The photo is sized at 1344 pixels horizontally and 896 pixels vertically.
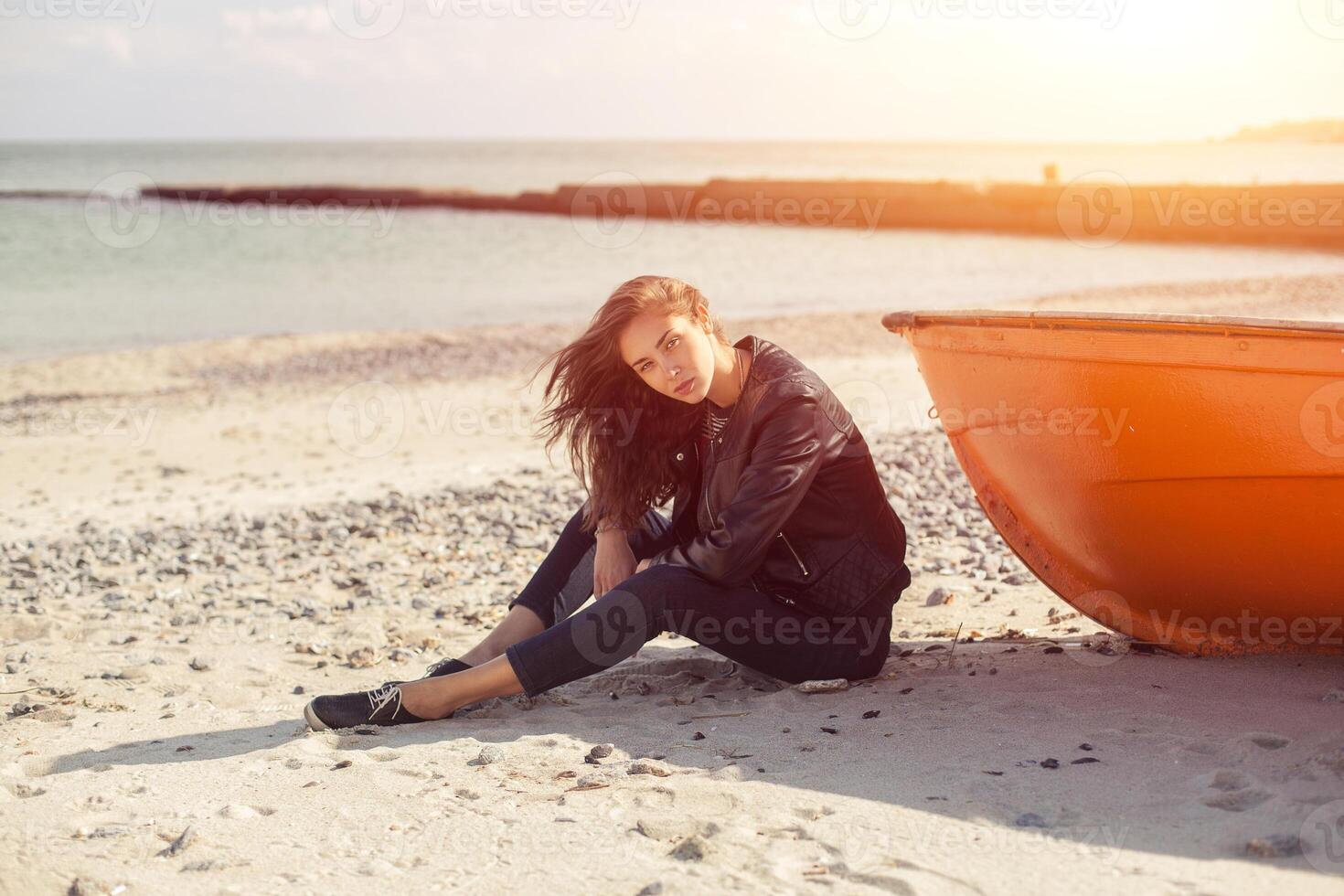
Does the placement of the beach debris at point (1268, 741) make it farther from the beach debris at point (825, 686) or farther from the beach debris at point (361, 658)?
the beach debris at point (361, 658)

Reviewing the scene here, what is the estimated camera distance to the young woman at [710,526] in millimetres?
3285

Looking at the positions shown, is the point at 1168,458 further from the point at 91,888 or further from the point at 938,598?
→ the point at 91,888

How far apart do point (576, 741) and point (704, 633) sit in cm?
47

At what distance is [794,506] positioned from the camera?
3.27m

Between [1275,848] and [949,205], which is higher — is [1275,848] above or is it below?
below

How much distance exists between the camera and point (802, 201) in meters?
37.3

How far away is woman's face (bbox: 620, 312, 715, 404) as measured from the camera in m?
3.36

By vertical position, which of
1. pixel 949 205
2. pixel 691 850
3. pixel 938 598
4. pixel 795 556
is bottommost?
pixel 938 598

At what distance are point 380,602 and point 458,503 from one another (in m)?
1.50

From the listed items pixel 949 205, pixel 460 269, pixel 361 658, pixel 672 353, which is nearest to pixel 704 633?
pixel 672 353

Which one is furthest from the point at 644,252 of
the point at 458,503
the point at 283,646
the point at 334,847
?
the point at 334,847

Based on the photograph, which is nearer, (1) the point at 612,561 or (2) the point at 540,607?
(1) the point at 612,561

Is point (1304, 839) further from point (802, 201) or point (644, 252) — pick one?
point (802, 201)

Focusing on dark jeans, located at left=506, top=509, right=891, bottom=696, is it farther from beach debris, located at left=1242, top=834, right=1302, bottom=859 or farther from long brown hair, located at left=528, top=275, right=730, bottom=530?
beach debris, located at left=1242, top=834, right=1302, bottom=859
